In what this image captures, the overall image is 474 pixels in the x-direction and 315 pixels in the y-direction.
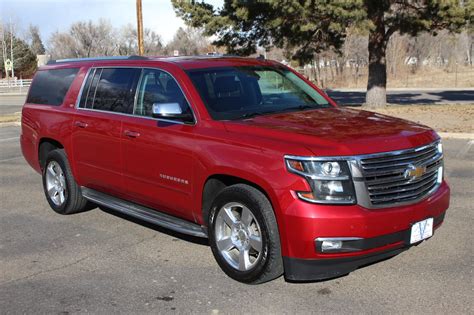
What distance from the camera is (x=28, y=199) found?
7520 millimetres

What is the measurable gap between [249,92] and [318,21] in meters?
13.0

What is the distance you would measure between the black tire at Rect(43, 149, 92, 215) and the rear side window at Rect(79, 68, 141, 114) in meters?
0.76

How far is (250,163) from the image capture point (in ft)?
13.5

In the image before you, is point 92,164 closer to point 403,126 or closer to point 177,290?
point 177,290

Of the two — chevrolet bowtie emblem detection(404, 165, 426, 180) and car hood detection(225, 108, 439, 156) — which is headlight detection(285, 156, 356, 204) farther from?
chevrolet bowtie emblem detection(404, 165, 426, 180)

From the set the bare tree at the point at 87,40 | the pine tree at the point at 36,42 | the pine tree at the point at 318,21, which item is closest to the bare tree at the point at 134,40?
the bare tree at the point at 87,40

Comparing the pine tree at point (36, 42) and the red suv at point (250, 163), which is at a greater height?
the pine tree at point (36, 42)

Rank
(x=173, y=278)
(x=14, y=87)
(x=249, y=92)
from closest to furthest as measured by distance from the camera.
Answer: (x=173, y=278) < (x=249, y=92) < (x=14, y=87)

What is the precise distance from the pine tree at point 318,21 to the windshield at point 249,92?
11013 mm

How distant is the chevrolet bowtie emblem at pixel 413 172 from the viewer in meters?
4.05

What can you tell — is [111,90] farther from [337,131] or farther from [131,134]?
[337,131]

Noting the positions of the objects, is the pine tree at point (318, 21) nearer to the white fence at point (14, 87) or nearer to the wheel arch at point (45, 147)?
the wheel arch at point (45, 147)

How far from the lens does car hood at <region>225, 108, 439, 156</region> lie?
154 inches

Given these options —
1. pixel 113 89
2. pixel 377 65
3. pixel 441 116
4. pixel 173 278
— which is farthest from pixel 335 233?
pixel 377 65
